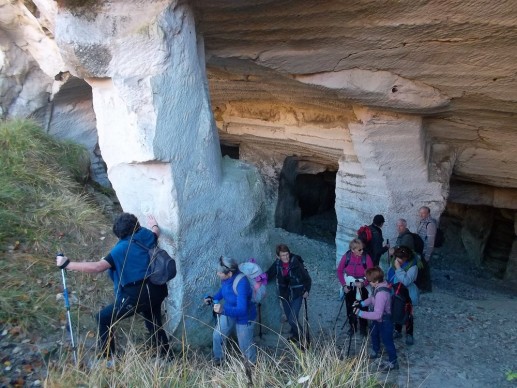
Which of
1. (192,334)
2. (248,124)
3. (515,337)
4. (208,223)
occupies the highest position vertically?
(248,124)

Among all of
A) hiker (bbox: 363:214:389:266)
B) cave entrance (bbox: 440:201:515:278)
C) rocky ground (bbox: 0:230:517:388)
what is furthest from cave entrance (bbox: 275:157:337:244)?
hiker (bbox: 363:214:389:266)

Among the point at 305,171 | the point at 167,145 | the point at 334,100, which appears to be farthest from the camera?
the point at 305,171

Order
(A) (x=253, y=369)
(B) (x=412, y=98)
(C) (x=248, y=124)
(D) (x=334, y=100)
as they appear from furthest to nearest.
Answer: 1. (C) (x=248, y=124)
2. (D) (x=334, y=100)
3. (B) (x=412, y=98)
4. (A) (x=253, y=369)

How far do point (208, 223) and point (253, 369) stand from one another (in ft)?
4.40

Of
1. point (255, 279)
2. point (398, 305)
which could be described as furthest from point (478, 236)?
point (255, 279)

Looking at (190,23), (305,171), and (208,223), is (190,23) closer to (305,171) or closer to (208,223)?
(208,223)

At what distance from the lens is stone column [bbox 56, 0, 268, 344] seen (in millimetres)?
3799

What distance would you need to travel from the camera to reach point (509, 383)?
427cm

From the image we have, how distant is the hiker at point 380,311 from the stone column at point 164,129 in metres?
1.19

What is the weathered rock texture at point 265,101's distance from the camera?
386 centimetres

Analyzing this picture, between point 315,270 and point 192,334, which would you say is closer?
point 192,334

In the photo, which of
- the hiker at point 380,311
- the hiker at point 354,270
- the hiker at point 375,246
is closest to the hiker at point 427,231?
the hiker at point 375,246

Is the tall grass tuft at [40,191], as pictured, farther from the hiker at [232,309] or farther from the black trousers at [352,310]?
the black trousers at [352,310]

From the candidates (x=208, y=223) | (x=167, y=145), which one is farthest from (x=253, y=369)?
(x=167, y=145)
